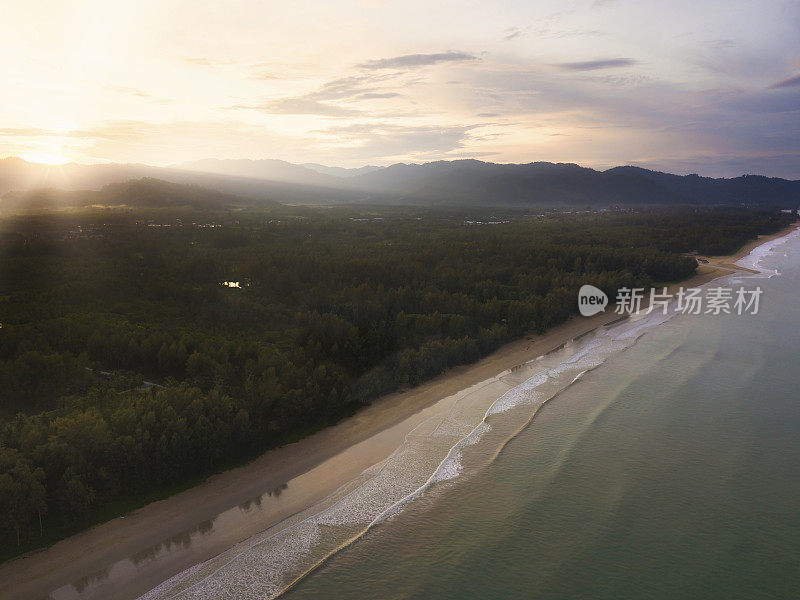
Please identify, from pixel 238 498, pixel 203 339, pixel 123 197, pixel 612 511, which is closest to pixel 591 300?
pixel 612 511

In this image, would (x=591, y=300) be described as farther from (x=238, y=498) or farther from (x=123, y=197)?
(x=123, y=197)

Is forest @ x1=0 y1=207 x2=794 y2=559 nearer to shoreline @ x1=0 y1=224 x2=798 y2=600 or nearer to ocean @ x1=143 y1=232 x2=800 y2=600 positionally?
shoreline @ x1=0 y1=224 x2=798 y2=600

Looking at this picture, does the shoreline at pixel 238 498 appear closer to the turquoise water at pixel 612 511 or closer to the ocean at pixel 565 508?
the ocean at pixel 565 508

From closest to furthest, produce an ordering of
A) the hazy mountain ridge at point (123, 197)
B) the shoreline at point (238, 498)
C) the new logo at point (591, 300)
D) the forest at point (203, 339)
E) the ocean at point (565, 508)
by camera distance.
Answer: the shoreline at point (238, 498), the ocean at point (565, 508), the forest at point (203, 339), the new logo at point (591, 300), the hazy mountain ridge at point (123, 197)

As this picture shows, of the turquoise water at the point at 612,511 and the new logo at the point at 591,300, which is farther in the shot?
the new logo at the point at 591,300

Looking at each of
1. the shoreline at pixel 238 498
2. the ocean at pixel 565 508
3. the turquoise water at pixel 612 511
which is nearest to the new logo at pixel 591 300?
the ocean at pixel 565 508

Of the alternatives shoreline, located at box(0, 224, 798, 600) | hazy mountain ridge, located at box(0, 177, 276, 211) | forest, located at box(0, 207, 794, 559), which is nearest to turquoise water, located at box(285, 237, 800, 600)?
shoreline, located at box(0, 224, 798, 600)

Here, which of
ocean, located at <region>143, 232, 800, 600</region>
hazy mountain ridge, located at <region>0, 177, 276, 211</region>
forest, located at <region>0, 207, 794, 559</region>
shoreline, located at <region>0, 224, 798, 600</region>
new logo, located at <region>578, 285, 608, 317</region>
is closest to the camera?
shoreline, located at <region>0, 224, 798, 600</region>
